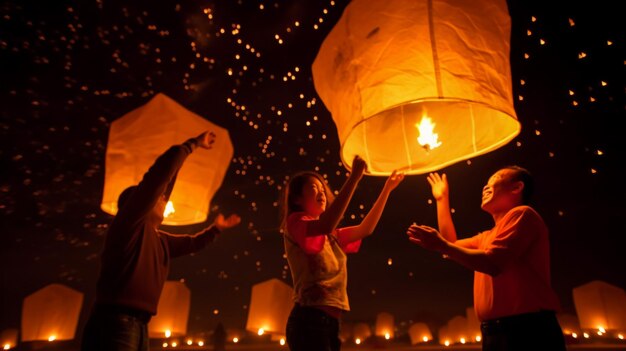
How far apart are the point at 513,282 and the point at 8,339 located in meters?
8.40

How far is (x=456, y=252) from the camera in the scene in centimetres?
204

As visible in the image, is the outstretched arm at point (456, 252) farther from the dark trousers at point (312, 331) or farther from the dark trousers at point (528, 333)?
the dark trousers at point (312, 331)

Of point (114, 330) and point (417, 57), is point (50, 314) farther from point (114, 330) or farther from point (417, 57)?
point (417, 57)

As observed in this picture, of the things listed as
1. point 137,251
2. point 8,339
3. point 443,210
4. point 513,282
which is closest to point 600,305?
point 443,210

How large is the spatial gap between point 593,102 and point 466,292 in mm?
4949

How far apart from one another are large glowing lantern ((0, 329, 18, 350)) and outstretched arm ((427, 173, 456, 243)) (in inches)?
306

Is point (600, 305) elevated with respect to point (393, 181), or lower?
lower

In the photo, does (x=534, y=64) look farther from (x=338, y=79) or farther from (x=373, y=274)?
(x=373, y=274)

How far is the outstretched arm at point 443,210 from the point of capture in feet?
9.00

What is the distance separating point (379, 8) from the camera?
1992mm

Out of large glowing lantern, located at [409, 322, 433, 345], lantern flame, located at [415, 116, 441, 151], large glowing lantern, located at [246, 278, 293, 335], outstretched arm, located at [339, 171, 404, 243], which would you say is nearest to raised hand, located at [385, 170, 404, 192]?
outstretched arm, located at [339, 171, 404, 243]

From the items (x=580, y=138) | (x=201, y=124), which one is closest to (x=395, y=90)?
(x=201, y=124)

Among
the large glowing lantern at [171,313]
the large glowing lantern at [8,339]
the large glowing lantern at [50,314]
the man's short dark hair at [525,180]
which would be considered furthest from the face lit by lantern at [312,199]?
the large glowing lantern at [8,339]

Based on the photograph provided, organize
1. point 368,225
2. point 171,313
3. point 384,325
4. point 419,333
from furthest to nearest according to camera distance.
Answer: point 384,325
point 419,333
point 171,313
point 368,225
